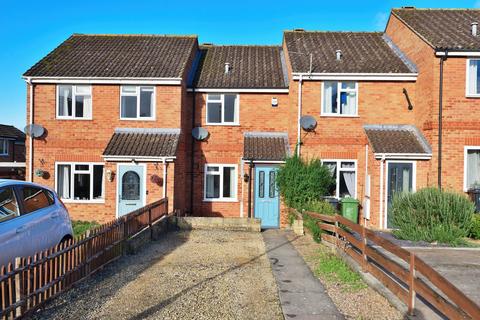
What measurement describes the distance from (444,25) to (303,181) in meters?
8.79

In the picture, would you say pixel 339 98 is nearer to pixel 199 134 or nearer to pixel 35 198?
pixel 199 134

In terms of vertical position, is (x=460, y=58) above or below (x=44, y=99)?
above

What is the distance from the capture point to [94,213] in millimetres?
15109

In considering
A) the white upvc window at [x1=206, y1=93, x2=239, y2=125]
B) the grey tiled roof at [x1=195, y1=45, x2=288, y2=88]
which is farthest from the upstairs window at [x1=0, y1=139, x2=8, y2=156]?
the white upvc window at [x1=206, y1=93, x2=239, y2=125]

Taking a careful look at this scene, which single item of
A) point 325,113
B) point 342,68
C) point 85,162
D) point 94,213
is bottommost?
point 94,213

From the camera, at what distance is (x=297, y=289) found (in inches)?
267

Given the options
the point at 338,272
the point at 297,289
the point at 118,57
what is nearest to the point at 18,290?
the point at 297,289

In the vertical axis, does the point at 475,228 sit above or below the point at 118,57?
below

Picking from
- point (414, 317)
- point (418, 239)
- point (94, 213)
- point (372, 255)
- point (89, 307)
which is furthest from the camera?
point (94, 213)

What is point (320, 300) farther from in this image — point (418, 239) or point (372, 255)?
point (418, 239)

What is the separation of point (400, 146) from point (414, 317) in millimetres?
9568

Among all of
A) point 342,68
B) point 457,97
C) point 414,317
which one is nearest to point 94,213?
point 342,68

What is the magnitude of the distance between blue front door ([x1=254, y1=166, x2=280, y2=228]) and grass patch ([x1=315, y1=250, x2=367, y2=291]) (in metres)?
6.13

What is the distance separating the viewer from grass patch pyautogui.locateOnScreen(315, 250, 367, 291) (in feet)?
22.8
